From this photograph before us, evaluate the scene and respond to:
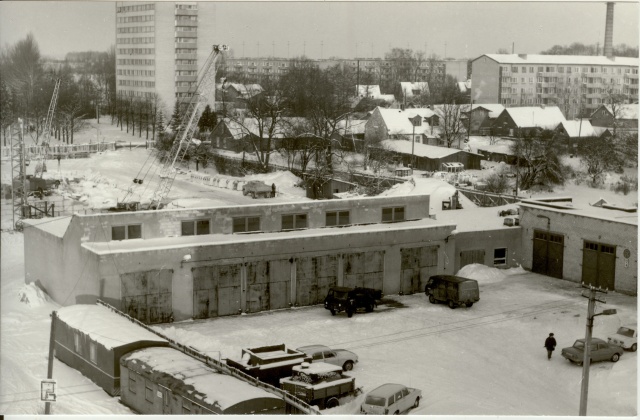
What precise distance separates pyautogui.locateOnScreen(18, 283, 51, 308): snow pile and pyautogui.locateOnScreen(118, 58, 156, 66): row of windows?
15171mm

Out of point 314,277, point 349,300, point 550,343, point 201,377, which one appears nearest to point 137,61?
point 314,277

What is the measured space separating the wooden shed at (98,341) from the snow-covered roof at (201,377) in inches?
13.5

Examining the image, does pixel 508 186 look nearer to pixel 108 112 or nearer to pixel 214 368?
pixel 108 112

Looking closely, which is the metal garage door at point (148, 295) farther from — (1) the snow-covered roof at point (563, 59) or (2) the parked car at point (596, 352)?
(1) the snow-covered roof at point (563, 59)

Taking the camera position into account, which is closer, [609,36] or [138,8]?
[138,8]

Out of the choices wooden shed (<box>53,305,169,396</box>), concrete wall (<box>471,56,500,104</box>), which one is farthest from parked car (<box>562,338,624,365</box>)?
concrete wall (<box>471,56,500,104</box>)

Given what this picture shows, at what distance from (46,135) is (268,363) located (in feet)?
92.8

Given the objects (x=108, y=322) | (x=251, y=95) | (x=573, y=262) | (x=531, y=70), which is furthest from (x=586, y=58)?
(x=108, y=322)

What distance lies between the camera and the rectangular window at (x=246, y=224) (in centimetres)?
2145

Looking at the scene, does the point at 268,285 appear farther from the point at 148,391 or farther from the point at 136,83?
the point at 136,83

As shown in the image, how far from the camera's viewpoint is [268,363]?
15070 mm

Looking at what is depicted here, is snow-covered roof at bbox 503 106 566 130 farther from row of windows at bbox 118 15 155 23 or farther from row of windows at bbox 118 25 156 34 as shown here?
row of windows at bbox 118 15 155 23

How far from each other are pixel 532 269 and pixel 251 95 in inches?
1051

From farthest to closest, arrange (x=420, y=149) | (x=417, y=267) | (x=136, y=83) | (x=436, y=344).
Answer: (x=420, y=149) < (x=136, y=83) < (x=417, y=267) < (x=436, y=344)
